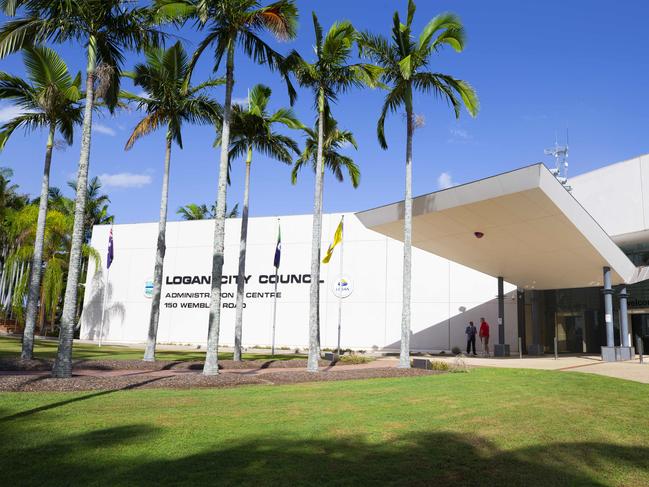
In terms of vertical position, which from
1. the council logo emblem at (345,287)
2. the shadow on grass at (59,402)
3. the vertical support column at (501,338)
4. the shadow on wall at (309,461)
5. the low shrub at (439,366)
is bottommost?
the shadow on wall at (309,461)

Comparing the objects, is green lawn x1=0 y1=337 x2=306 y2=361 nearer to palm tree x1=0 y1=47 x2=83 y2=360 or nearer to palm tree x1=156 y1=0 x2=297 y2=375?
palm tree x1=0 y1=47 x2=83 y2=360

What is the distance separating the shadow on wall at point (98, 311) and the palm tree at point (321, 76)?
2745 cm

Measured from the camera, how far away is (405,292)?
16719 millimetres

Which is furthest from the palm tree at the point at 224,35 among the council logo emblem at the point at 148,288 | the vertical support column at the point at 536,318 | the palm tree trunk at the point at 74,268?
the council logo emblem at the point at 148,288

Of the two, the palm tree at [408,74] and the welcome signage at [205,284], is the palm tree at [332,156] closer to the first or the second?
the palm tree at [408,74]

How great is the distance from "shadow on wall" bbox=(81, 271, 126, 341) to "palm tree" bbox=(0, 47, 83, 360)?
2261 cm

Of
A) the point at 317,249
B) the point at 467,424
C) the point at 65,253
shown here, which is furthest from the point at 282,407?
the point at 65,253

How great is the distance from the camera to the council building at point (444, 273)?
18.5m

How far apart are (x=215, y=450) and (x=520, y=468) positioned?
→ 10.7 feet

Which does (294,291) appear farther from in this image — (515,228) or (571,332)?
(515,228)

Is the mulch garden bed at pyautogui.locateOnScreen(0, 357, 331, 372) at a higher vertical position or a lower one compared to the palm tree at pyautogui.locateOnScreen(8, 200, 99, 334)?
lower

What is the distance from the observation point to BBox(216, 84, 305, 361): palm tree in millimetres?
19266

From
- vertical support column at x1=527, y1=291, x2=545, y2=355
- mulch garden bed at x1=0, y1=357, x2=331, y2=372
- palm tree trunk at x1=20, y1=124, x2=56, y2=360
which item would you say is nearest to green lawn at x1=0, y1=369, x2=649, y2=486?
mulch garden bed at x1=0, y1=357, x2=331, y2=372

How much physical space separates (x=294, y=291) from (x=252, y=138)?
1534 cm
